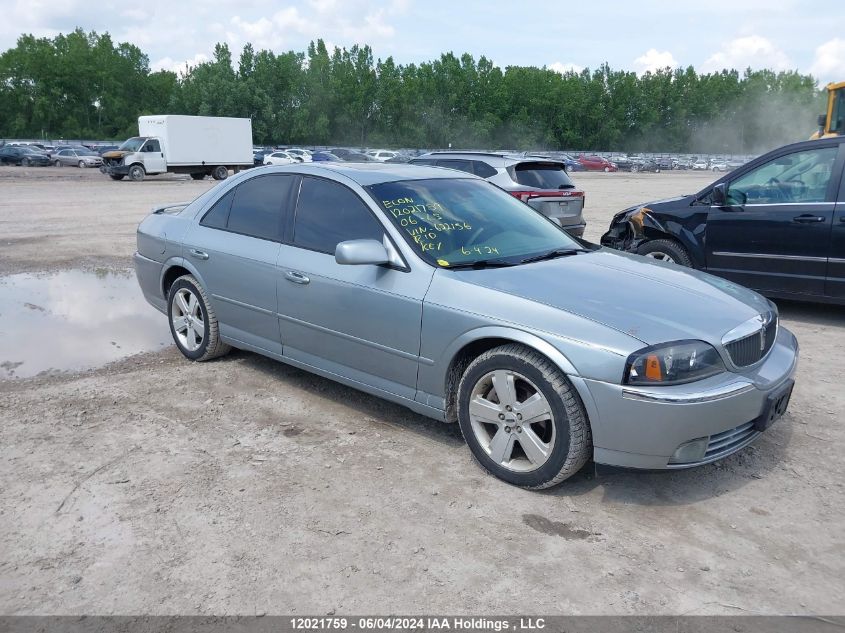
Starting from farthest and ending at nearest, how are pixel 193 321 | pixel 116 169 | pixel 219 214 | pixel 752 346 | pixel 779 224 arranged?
pixel 116 169
pixel 779 224
pixel 193 321
pixel 219 214
pixel 752 346

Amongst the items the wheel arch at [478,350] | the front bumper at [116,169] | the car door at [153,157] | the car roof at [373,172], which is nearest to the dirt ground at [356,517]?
the wheel arch at [478,350]

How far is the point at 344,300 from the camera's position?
14.3ft

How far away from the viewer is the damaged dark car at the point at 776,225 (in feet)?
21.8

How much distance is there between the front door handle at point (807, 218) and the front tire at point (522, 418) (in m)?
4.47

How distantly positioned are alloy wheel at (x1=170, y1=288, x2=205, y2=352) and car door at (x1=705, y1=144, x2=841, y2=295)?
5.07m

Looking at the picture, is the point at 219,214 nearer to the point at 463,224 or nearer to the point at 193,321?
the point at 193,321

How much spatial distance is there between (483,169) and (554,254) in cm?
684

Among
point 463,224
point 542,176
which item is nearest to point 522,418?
point 463,224

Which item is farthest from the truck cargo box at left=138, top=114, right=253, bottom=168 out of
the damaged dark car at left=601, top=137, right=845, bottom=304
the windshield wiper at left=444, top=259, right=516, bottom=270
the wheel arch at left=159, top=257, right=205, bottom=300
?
the windshield wiper at left=444, top=259, right=516, bottom=270

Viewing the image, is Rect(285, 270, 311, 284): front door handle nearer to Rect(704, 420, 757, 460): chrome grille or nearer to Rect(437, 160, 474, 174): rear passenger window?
Rect(704, 420, 757, 460): chrome grille

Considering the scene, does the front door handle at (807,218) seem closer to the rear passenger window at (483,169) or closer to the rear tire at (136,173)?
the rear passenger window at (483,169)

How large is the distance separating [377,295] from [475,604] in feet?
6.26

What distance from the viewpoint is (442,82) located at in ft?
317

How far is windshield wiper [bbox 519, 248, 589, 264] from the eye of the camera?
4.36 meters
